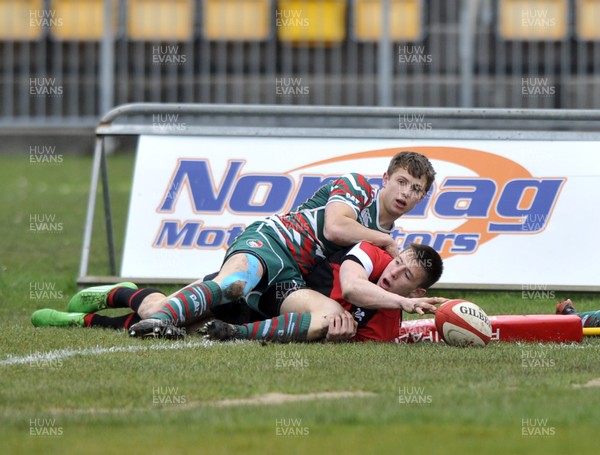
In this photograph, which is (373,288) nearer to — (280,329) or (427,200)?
(280,329)

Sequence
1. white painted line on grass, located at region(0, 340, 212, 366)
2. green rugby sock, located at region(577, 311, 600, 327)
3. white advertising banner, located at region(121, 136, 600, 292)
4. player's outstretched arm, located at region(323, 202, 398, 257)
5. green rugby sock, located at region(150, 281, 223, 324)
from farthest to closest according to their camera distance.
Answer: white advertising banner, located at region(121, 136, 600, 292) → green rugby sock, located at region(577, 311, 600, 327) → player's outstretched arm, located at region(323, 202, 398, 257) → green rugby sock, located at region(150, 281, 223, 324) → white painted line on grass, located at region(0, 340, 212, 366)

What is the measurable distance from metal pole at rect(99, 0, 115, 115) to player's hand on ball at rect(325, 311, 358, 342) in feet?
49.3

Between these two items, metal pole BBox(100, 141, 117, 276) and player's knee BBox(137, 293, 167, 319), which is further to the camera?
metal pole BBox(100, 141, 117, 276)

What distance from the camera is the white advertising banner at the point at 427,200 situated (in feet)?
34.6

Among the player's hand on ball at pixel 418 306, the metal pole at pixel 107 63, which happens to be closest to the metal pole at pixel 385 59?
the metal pole at pixel 107 63

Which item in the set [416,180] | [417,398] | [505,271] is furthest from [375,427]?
[505,271]

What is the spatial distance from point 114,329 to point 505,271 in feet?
11.7

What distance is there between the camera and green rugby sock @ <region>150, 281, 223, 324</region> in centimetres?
815

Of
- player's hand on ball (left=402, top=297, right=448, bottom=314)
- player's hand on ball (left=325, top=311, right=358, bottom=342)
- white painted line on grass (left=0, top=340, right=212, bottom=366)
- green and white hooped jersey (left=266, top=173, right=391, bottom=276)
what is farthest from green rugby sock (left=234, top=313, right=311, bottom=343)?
player's hand on ball (left=402, top=297, right=448, bottom=314)

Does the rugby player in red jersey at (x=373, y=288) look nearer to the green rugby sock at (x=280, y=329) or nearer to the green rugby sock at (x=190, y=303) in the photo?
the green rugby sock at (x=280, y=329)

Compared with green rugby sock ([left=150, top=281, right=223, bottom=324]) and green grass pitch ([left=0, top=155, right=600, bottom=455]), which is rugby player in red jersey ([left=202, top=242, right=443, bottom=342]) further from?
green grass pitch ([left=0, top=155, right=600, bottom=455])

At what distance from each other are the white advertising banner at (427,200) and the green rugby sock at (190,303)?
7.88 feet

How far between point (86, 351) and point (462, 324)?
7.75 feet

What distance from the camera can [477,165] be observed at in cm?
1078
